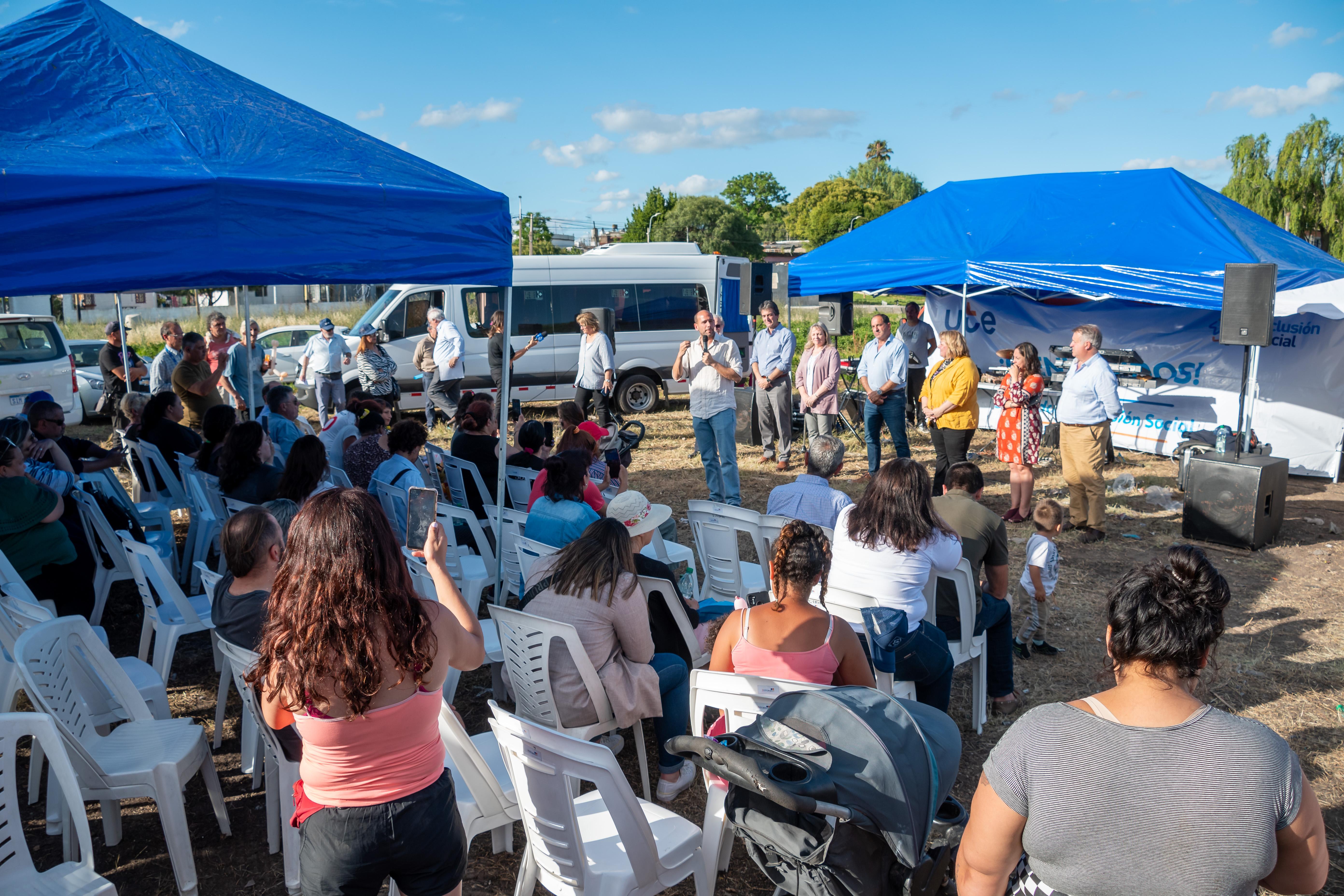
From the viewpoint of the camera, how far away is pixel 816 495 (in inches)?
166

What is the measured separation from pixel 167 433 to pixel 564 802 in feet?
16.2

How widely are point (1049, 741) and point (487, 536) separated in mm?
4319

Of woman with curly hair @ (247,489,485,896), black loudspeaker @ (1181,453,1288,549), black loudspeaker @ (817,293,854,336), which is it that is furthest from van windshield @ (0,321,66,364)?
black loudspeaker @ (1181,453,1288,549)

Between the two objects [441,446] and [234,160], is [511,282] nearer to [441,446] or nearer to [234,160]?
[234,160]

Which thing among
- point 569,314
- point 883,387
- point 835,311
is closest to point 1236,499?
point 883,387

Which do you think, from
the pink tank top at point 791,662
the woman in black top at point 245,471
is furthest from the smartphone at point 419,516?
the woman in black top at point 245,471

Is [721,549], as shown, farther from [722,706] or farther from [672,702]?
[722,706]

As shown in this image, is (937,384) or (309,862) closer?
(309,862)

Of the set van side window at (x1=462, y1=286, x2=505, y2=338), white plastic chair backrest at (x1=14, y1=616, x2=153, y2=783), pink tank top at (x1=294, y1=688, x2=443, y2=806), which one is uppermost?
van side window at (x1=462, y1=286, x2=505, y2=338)

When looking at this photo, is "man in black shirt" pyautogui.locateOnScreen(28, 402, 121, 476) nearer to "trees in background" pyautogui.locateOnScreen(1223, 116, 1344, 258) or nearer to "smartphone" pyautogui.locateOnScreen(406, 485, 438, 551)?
"smartphone" pyautogui.locateOnScreen(406, 485, 438, 551)

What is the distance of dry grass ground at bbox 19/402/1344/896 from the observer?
9.18 feet

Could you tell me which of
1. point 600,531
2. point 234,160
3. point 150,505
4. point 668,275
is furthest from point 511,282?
point 668,275

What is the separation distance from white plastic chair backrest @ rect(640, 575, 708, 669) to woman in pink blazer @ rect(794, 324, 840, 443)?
4.79 m

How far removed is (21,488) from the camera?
385cm
